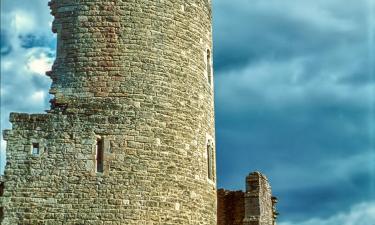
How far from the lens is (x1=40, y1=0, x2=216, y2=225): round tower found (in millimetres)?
18234

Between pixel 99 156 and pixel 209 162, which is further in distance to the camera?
pixel 209 162

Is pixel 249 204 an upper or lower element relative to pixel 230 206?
lower

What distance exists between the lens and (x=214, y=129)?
21.8 meters

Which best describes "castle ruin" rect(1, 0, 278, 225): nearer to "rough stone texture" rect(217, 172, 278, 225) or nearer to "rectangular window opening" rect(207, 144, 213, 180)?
"rectangular window opening" rect(207, 144, 213, 180)

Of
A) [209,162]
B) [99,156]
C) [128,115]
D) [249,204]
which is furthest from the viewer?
[249,204]

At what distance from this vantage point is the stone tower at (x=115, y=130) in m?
18.1

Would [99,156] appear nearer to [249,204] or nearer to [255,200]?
[249,204]

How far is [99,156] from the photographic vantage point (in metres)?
18.5

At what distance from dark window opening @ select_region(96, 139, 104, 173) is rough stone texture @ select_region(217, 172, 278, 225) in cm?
599

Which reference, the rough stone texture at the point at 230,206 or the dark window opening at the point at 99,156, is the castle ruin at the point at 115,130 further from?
the rough stone texture at the point at 230,206

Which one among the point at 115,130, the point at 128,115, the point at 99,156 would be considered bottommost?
the point at 99,156

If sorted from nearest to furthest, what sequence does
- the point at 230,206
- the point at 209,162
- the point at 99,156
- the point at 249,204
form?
the point at 99,156 → the point at 209,162 → the point at 249,204 → the point at 230,206

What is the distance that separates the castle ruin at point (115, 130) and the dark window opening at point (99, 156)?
26 millimetres

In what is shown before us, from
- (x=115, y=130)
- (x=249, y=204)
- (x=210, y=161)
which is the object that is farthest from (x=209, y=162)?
(x=115, y=130)
